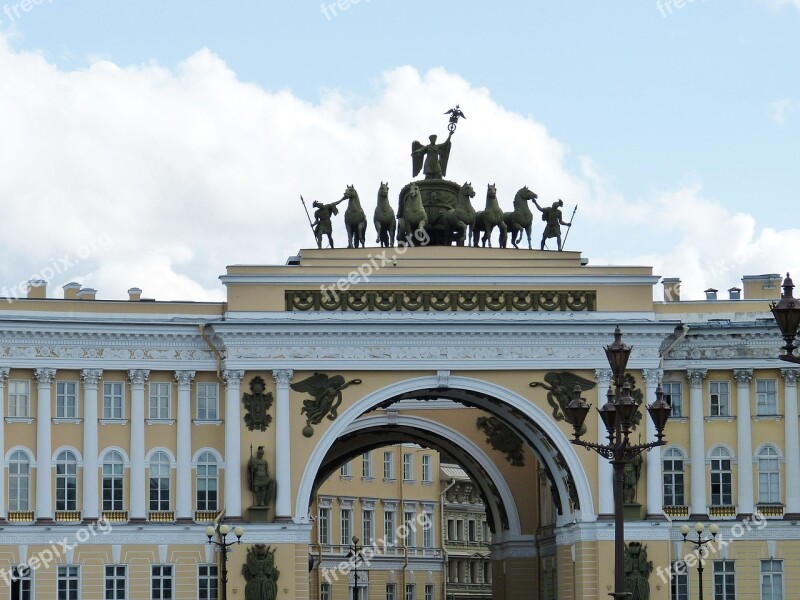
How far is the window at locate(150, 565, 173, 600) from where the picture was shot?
53.8 m

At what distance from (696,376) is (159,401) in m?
16.2

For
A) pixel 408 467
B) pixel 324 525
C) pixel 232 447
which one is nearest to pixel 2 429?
pixel 232 447

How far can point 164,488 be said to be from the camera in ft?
179

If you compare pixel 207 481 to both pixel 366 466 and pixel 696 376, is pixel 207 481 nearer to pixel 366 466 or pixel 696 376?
pixel 696 376

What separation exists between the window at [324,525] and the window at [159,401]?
96.6ft

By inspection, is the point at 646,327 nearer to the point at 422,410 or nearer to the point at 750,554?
the point at 750,554

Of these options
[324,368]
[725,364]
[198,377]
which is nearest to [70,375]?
[198,377]

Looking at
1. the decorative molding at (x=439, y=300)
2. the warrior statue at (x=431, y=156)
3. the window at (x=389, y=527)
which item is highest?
the warrior statue at (x=431, y=156)

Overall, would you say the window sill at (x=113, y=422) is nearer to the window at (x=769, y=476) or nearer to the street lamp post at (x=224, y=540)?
the street lamp post at (x=224, y=540)

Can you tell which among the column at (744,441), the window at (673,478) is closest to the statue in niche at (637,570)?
the window at (673,478)

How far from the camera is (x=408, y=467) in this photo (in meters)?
90.3

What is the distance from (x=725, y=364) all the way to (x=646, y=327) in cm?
340

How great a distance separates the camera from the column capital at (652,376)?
55.1m

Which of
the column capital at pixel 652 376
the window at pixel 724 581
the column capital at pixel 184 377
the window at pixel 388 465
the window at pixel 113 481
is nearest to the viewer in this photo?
the window at pixel 113 481
